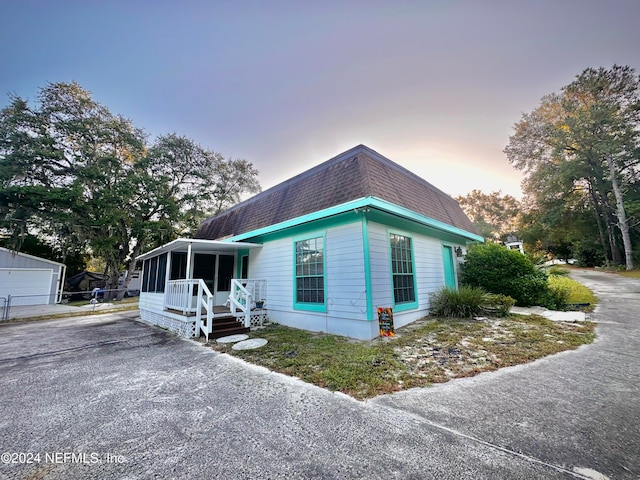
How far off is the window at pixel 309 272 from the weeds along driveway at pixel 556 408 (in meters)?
3.56

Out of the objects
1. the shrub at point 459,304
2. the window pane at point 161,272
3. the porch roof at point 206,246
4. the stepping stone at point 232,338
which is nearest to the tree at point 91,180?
the window pane at point 161,272

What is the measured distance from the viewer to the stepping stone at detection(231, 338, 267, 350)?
4982 millimetres

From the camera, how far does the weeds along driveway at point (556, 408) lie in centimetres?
181

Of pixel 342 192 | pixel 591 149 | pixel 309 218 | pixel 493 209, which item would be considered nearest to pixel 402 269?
pixel 342 192

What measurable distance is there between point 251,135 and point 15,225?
14.7m

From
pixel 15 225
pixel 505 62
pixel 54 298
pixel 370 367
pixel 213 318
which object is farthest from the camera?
pixel 54 298

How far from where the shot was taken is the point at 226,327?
6301mm

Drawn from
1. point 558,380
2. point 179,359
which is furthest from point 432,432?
point 179,359

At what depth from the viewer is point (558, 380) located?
300cm

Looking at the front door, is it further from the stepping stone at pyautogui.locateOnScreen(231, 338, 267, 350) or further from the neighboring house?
the neighboring house

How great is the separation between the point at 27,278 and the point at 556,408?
2340 centimetres

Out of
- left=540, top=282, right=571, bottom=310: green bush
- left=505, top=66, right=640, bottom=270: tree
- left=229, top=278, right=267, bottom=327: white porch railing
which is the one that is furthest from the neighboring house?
left=505, top=66, right=640, bottom=270: tree

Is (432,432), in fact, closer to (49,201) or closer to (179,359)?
(179,359)

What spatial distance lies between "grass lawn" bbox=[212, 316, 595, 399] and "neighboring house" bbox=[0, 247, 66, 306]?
17087mm
